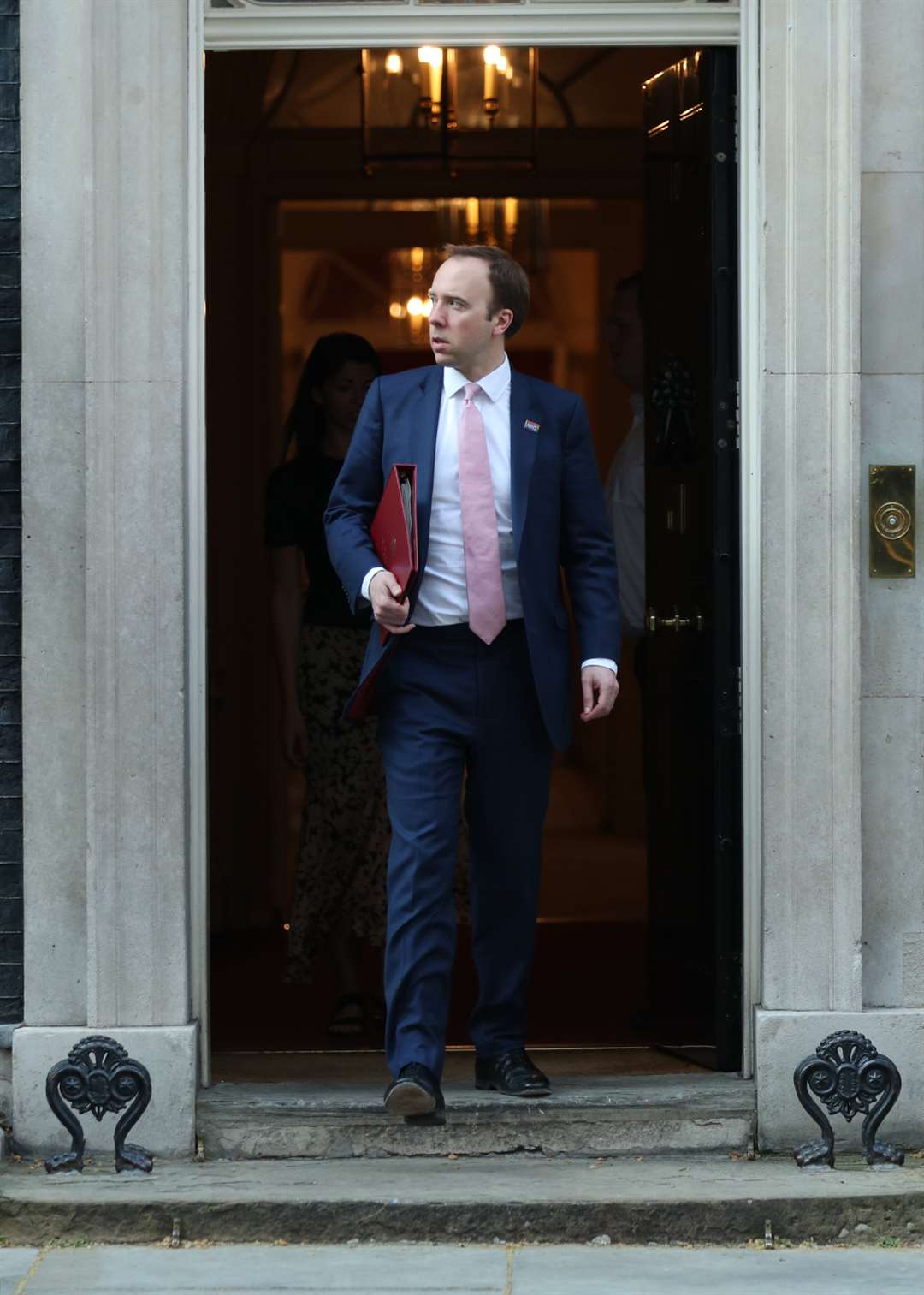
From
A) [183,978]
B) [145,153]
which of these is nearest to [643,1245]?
[183,978]

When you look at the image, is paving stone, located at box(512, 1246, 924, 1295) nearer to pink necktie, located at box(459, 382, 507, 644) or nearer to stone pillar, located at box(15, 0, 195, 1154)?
stone pillar, located at box(15, 0, 195, 1154)

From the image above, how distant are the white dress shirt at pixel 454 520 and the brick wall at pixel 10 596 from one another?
105 centimetres

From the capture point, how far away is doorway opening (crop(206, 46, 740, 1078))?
6.18 metres

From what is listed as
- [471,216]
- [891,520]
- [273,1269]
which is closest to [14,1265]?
[273,1269]

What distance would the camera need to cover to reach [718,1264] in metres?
4.74

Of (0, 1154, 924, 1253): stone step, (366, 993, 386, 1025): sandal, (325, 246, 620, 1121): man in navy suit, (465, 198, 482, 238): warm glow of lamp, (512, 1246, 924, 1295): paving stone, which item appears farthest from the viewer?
(465, 198, 482, 238): warm glow of lamp

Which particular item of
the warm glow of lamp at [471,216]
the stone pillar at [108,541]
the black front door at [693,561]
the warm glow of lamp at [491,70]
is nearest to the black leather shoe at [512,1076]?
the black front door at [693,561]

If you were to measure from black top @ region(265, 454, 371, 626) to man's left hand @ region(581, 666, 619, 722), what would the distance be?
147 centimetres

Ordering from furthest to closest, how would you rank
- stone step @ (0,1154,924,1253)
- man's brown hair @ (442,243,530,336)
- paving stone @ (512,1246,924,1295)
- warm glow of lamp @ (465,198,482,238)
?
1. warm glow of lamp @ (465,198,482,238)
2. man's brown hair @ (442,243,530,336)
3. stone step @ (0,1154,924,1253)
4. paving stone @ (512,1246,924,1295)

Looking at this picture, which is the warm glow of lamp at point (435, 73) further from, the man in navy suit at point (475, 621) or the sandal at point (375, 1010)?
the sandal at point (375, 1010)

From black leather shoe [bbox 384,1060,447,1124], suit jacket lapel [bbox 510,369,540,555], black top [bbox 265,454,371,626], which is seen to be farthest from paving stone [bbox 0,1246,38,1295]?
black top [bbox 265,454,371,626]

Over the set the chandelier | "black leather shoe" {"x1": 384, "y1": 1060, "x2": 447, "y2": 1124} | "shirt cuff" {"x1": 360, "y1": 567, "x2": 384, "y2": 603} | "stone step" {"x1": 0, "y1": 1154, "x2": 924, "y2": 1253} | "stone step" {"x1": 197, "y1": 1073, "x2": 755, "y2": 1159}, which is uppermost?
the chandelier

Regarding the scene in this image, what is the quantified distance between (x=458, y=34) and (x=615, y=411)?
7.41 m

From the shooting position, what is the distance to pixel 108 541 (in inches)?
210
